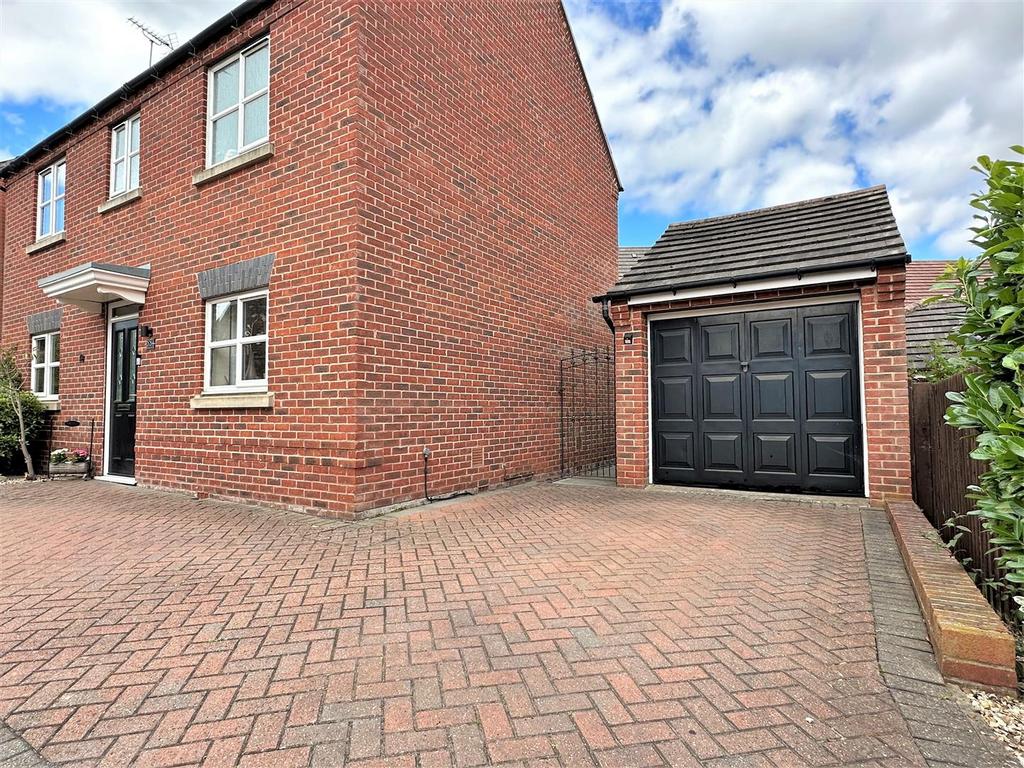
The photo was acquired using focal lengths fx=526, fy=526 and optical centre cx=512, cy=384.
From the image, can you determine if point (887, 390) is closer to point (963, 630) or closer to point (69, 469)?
point (963, 630)

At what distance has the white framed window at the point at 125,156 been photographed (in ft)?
27.5

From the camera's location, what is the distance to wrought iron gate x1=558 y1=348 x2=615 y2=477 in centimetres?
953

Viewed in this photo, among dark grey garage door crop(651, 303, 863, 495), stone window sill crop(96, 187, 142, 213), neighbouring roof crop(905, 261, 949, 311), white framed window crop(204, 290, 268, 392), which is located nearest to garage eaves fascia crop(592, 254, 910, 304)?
dark grey garage door crop(651, 303, 863, 495)

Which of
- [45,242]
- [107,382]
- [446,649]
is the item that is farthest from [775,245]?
[45,242]

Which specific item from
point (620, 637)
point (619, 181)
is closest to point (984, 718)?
point (620, 637)

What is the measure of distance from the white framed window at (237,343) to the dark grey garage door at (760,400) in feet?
17.1

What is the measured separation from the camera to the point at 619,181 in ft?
43.1

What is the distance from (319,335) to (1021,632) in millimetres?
5957

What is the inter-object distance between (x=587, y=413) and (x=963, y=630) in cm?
783

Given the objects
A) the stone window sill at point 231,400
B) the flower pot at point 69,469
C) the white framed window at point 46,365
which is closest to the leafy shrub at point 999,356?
the stone window sill at point 231,400

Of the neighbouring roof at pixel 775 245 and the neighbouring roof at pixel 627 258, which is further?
the neighbouring roof at pixel 627 258

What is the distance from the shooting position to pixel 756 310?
6777 mm

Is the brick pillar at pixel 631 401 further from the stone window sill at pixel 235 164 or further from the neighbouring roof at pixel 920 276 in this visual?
the neighbouring roof at pixel 920 276

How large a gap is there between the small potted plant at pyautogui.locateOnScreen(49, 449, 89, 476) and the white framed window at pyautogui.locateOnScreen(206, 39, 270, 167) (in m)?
5.41
